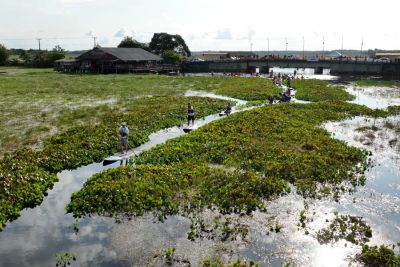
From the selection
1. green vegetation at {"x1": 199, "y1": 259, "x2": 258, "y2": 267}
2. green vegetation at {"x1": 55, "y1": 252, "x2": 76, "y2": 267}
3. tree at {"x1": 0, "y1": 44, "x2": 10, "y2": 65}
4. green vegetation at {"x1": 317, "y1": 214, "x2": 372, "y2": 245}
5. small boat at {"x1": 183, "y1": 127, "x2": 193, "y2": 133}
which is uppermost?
tree at {"x1": 0, "y1": 44, "x2": 10, "y2": 65}

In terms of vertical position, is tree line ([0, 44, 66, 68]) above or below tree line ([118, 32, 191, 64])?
below

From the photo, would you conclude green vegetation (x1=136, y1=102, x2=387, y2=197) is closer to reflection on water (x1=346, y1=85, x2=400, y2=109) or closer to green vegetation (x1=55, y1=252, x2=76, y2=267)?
green vegetation (x1=55, y1=252, x2=76, y2=267)

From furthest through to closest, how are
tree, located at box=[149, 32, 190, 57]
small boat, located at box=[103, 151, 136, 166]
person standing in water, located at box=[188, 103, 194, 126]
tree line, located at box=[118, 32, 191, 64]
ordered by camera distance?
tree, located at box=[149, 32, 190, 57] → tree line, located at box=[118, 32, 191, 64] → person standing in water, located at box=[188, 103, 194, 126] → small boat, located at box=[103, 151, 136, 166]

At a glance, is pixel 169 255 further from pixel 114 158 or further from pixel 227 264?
pixel 114 158

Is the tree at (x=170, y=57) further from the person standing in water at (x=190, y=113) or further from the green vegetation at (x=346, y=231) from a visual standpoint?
the green vegetation at (x=346, y=231)

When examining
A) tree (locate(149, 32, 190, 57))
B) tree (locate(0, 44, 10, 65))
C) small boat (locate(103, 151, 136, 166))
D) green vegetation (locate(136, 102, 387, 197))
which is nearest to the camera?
green vegetation (locate(136, 102, 387, 197))

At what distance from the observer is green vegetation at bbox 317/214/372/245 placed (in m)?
14.7

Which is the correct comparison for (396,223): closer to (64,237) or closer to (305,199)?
(305,199)

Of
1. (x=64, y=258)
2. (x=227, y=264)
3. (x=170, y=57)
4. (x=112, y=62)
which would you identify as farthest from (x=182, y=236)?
(x=170, y=57)

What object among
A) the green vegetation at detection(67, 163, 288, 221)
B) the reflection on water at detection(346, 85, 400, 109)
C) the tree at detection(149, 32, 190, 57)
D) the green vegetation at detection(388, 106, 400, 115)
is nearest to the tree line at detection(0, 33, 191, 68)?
the tree at detection(149, 32, 190, 57)

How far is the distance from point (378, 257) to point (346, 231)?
2.09 meters

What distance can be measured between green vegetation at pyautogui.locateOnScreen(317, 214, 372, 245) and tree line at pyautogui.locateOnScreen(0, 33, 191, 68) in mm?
107599

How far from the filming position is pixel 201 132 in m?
29.2

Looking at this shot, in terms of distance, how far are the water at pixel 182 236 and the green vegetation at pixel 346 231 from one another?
1.03ft
